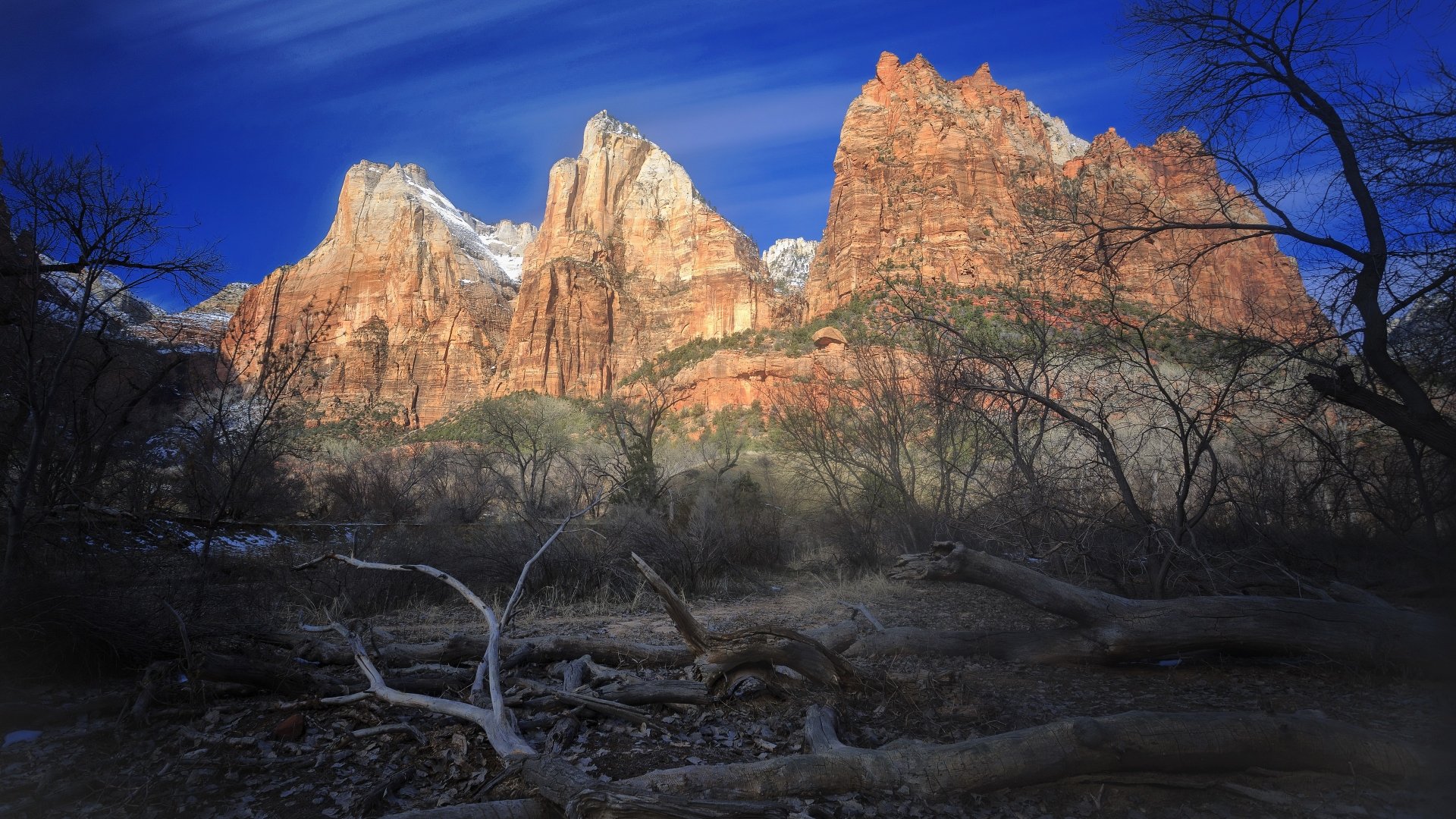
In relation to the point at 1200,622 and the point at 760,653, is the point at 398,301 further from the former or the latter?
the point at 1200,622

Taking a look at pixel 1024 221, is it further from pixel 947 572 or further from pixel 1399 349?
pixel 947 572

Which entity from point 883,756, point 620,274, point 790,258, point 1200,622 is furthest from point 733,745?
point 790,258

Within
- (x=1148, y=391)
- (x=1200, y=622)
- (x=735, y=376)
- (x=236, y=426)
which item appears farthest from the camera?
(x=735, y=376)

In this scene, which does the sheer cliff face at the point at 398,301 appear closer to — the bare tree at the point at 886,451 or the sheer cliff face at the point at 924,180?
the sheer cliff face at the point at 924,180

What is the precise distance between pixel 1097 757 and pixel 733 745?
6.00 ft

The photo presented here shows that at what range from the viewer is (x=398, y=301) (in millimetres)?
81625

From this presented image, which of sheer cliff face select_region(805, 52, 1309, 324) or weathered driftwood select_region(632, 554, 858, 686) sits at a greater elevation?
sheer cliff face select_region(805, 52, 1309, 324)

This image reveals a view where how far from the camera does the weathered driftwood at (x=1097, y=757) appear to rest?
10.3 ft

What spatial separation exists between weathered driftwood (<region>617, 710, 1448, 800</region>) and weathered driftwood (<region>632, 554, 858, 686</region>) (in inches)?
48.5

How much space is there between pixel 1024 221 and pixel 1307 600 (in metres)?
4.30

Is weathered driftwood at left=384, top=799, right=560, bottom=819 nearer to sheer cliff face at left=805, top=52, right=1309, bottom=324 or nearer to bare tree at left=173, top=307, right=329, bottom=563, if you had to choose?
Result: bare tree at left=173, top=307, right=329, bottom=563

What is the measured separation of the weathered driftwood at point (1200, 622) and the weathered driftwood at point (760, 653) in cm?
80

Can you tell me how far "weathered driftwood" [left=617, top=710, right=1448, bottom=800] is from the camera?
314 cm

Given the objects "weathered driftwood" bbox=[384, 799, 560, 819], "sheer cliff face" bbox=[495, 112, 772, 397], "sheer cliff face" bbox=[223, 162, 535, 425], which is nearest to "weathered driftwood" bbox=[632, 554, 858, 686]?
"weathered driftwood" bbox=[384, 799, 560, 819]
